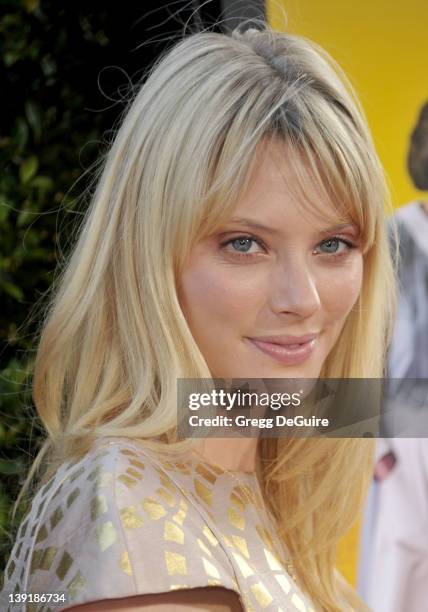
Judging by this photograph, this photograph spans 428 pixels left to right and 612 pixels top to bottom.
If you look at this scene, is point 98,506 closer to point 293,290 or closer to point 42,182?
point 293,290

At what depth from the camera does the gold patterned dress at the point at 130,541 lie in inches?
40.8

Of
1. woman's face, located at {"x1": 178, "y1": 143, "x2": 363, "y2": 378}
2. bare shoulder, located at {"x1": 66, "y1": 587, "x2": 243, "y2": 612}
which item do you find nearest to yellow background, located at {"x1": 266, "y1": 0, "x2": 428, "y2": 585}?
woman's face, located at {"x1": 178, "y1": 143, "x2": 363, "y2": 378}

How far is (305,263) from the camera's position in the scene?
124 centimetres

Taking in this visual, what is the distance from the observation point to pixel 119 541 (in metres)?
1.04

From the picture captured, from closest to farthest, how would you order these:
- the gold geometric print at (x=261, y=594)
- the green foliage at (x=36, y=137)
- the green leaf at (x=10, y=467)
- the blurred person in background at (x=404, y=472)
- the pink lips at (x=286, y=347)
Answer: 1. the gold geometric print at (x=261, y=594)
2. the pink lips at (x=286, y=347)
3. the blurred person in background at (x=404, y=472)
4. the green leaf at (x=10, y=467)
5. the green foliage at (x=36, y=137)

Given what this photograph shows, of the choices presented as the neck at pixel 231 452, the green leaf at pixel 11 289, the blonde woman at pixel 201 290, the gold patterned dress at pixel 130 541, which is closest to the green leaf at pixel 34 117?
the green leaf at pixel 11 289

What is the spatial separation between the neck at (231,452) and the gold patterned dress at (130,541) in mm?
68

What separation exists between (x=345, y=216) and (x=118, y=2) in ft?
4.34

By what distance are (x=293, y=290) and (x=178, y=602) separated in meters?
Answer: 0.41

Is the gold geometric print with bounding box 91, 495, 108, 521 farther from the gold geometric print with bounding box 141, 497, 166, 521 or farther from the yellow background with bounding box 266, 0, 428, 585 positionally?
the yellow background with bounding box 266, 0, 428, 585

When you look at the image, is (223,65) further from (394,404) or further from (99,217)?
(394,404)

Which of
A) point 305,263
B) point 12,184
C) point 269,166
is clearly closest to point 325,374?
point 305,263

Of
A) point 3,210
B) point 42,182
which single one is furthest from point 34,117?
point 3,210

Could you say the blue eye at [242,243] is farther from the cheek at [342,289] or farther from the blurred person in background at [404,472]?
the blurred person in background at [404,472]
